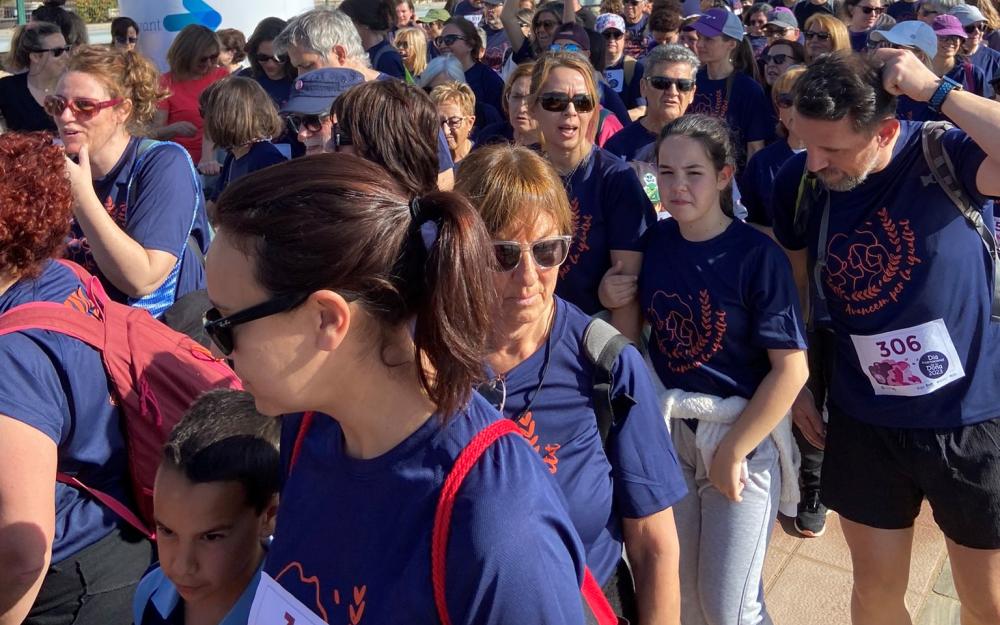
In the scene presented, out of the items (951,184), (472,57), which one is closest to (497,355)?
(951,184)

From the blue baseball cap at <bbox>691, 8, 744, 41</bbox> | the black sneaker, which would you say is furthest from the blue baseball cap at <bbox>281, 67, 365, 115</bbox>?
the black sneaker

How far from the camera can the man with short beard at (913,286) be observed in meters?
2.43

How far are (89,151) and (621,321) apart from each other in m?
1.74

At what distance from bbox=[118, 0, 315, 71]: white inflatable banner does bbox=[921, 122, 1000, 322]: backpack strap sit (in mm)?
5846

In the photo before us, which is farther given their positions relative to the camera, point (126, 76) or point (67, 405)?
point (126, 76)

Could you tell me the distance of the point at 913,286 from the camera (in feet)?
8.17

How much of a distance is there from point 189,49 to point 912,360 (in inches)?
191

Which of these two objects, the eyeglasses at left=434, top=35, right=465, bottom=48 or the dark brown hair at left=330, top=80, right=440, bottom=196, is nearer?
the dark brown hair at left=330, top=80, right=440, bottom=196

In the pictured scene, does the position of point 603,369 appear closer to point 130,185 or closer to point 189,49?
point 130,185

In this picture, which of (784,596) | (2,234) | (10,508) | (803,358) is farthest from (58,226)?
(784,596)

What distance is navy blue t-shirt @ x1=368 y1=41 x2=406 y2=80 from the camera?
6023 mm

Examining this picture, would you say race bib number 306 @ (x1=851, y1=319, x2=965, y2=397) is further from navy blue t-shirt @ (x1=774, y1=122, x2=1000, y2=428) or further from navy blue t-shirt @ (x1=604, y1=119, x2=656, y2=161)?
navy blue t-shirt @ (x1=604, y1=119, x2=656, y2=161)

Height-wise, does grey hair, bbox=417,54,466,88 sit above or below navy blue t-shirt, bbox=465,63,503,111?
above

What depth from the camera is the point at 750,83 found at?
5.36 meters
